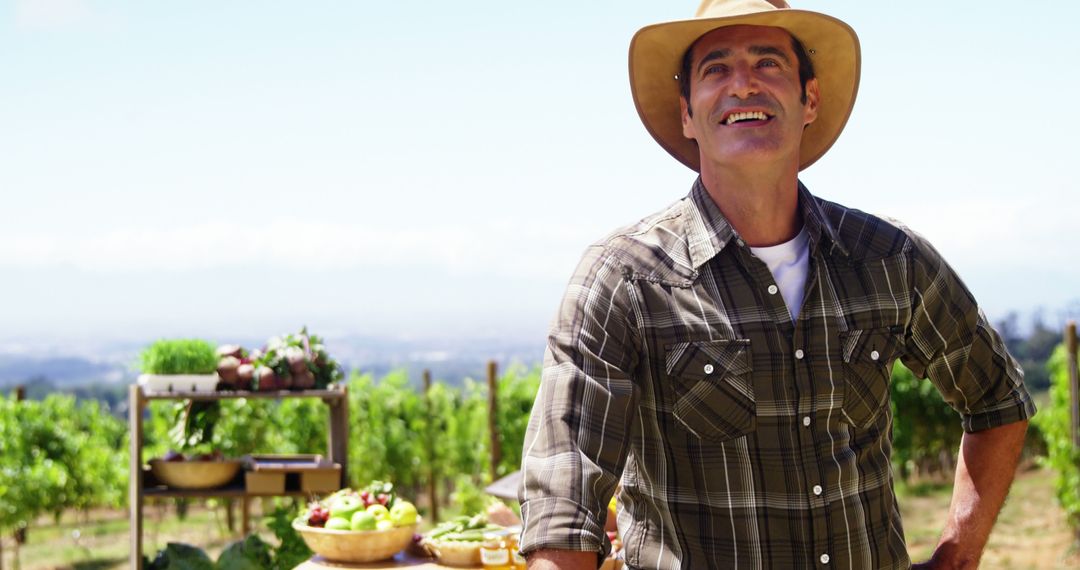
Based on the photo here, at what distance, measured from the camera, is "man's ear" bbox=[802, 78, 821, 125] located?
6.69 feet

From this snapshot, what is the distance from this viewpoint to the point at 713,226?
1.82 m

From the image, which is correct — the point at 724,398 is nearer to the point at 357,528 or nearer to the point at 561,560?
the point at 561,560

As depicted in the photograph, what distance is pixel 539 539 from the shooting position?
4.80 feet

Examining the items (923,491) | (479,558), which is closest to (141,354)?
(479,558)

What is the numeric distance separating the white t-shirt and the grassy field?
7244 millimetres

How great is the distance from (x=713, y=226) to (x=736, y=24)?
38 cm

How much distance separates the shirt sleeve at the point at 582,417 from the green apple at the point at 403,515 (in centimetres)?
240

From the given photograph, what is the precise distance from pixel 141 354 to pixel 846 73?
3745 mm

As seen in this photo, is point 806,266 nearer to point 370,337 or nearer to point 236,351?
point 236,351

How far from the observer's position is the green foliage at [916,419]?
12.1 m

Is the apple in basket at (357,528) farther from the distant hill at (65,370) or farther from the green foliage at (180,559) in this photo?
the distant hill at (65,370)

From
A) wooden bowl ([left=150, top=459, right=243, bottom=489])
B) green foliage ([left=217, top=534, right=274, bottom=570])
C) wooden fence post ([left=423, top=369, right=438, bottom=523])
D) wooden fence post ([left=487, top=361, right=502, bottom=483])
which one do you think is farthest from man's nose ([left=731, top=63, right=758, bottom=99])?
wooden fence post ([left=423, top=369, right=438, bottom=523])

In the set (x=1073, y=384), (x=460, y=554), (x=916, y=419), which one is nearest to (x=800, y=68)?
(x=460, y=554)

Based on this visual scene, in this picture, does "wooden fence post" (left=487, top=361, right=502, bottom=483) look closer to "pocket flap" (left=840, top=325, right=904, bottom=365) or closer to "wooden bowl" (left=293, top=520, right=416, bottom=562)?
"wooden bowl" (left=293, top=520, right=416, bottom=562)
